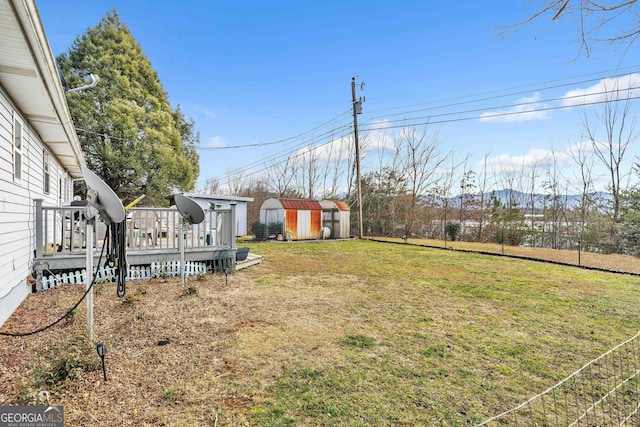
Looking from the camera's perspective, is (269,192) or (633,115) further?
(269,192)

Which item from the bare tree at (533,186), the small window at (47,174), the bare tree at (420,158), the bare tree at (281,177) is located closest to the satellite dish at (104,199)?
the small window at (47,174)

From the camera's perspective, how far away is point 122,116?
14148mm

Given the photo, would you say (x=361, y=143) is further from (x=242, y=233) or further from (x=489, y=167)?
(x=242, y=233)

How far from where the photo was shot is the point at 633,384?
259 centimetres

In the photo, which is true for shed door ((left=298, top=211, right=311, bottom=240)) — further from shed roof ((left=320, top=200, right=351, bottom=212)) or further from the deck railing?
the deck railing

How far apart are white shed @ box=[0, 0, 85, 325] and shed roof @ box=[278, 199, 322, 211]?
30.1 feet

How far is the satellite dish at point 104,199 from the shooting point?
9.75 feet

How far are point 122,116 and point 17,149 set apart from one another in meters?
11.6

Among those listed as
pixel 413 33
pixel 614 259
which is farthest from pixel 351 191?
pixel 614 259

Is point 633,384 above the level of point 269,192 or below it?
below

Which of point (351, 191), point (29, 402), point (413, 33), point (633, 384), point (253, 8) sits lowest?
point (633, 384)

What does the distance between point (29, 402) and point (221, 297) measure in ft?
9.91

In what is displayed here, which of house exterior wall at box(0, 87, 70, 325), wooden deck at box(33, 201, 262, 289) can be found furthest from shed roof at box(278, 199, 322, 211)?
house exterior wall at box(0, 87, 70, 325)

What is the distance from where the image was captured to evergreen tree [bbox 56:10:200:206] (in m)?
13.8
